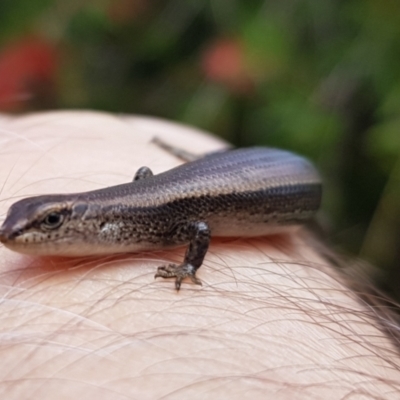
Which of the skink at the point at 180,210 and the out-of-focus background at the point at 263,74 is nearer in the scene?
the skink at the point at 180,210

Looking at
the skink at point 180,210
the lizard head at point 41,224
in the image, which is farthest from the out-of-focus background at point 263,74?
the lizard head at point 41,224

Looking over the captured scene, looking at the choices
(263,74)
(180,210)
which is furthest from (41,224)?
(263,74)

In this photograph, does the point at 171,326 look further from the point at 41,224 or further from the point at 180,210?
the point at 180,210

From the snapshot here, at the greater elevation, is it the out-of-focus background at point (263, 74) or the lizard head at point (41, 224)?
the out-of-focus background at point (263, 74)

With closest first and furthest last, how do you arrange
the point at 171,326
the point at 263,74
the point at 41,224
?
the point at 171,326 < the point at 41,224 < the point at 263,74

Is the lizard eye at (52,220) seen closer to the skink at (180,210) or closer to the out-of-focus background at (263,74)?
the skink at (180,210)

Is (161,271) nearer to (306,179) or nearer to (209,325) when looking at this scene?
(209,325)

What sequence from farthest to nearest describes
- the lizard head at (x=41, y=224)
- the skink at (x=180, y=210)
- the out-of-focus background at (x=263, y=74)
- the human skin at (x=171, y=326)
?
the out-of-focus background at (x=263, y=74)
the skink at (x=180, y=210)
the lizard head at (x=41, y=224)
the human skin at (x=171, y=326)
